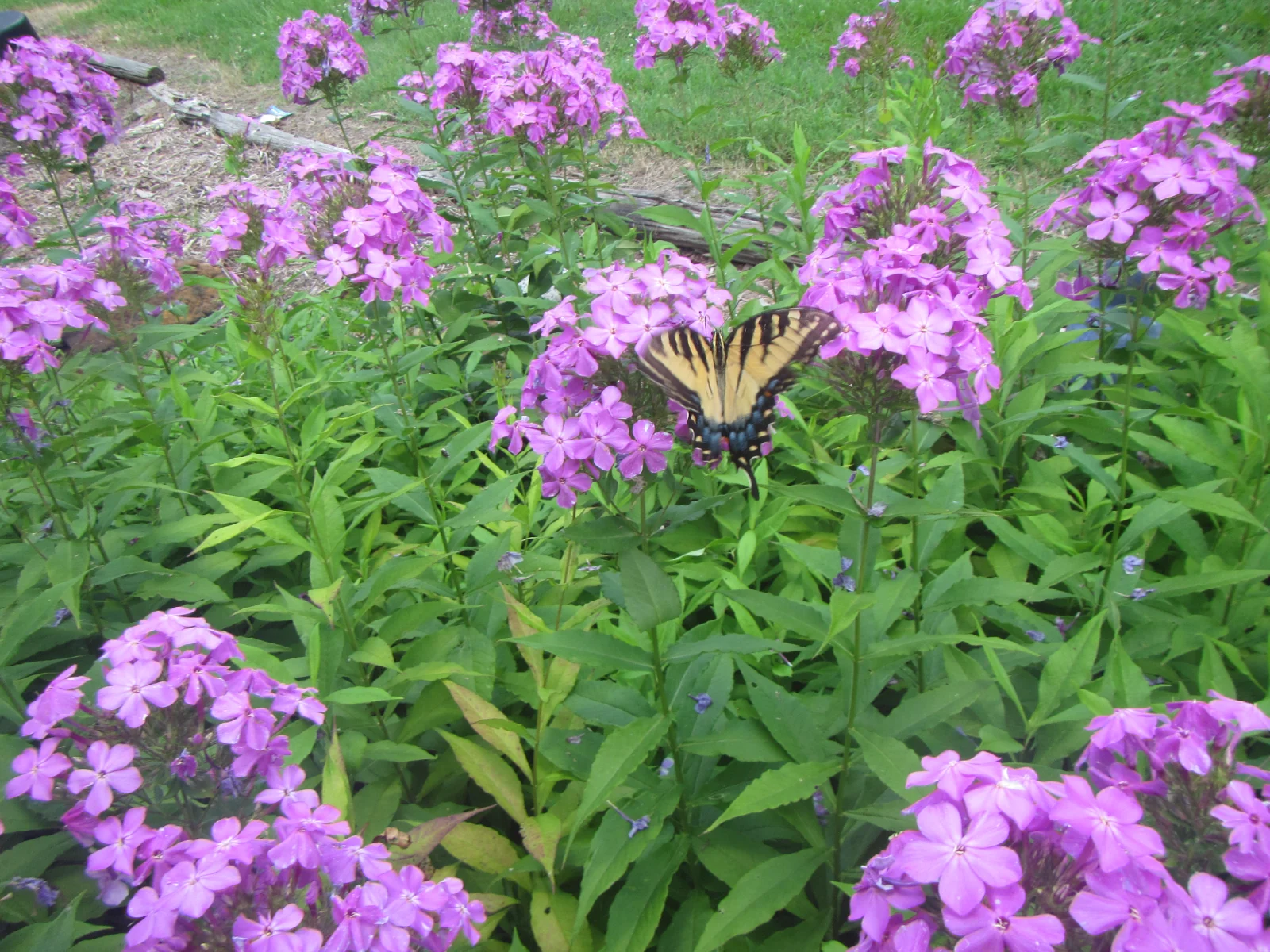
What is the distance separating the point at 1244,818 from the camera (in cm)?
101

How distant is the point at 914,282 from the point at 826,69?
761 cm

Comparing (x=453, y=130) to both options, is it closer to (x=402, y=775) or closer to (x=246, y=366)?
(x=246, y=366)

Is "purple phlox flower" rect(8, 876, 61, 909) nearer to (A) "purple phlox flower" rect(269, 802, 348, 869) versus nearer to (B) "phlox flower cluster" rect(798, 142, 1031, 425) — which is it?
(A) "purple phlox flower" rect(269, 802, 348, 869)

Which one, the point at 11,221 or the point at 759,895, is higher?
the point at 11,221

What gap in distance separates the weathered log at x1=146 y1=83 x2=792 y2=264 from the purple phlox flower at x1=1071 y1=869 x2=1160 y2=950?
8.68 feet

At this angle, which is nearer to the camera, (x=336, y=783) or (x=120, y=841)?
(x=120, y=841)

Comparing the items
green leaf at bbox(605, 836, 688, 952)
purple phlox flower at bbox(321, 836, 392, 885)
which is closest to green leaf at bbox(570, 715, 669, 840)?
green leaf at bbox(605, 836, 688, 952)

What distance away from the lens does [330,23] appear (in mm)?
4898

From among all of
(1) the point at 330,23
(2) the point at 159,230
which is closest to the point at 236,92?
(1) the point at 330,23

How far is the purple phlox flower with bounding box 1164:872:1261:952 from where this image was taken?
889mm

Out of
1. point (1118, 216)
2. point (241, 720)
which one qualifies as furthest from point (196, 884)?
point (1118, 216)

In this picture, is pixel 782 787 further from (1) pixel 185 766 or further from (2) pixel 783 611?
(1) pixel 185 766

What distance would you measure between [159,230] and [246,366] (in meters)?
0.77

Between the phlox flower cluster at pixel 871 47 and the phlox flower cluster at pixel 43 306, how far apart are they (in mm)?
4117
